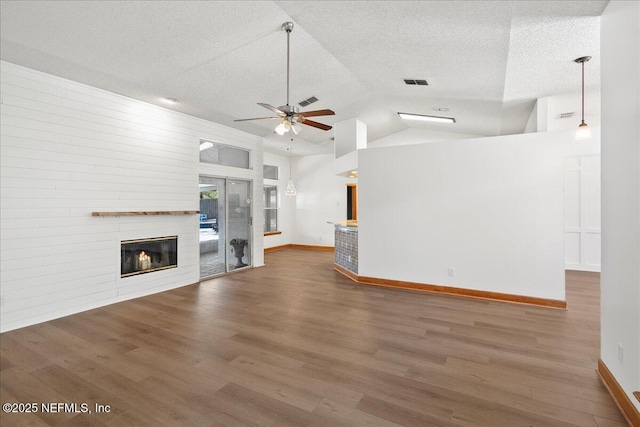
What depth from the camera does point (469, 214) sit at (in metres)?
4.81

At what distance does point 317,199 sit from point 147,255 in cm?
581

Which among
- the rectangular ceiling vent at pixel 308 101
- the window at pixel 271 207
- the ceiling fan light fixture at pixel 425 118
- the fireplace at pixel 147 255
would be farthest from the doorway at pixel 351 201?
the fireplace at pixel 147 255

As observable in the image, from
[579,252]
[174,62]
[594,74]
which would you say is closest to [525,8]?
[594,74]

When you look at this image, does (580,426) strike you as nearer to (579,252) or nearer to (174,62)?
(174,62)

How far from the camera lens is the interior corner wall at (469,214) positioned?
4.34 metres

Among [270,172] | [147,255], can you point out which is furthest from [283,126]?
[270,172]

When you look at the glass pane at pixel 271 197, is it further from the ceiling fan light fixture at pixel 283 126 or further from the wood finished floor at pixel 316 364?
the ceiling fan light fixture at pixel 283 126

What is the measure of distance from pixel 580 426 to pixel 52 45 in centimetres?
570

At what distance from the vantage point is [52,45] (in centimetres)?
324

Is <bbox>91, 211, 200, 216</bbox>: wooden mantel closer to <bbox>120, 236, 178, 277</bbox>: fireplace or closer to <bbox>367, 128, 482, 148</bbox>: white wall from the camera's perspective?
<bbox>120, 236, 178, 277</bbox>: fireplace

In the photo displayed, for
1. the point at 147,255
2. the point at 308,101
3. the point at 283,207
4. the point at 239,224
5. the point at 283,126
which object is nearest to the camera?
the point at 283,126

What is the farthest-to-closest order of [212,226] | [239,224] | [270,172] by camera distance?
1. [270,172]
2. [239,224]
3. [212,226]

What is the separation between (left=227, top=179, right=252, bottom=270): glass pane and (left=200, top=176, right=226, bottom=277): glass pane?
16 cm

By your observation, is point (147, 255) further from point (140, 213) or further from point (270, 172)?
point (270, 172)
